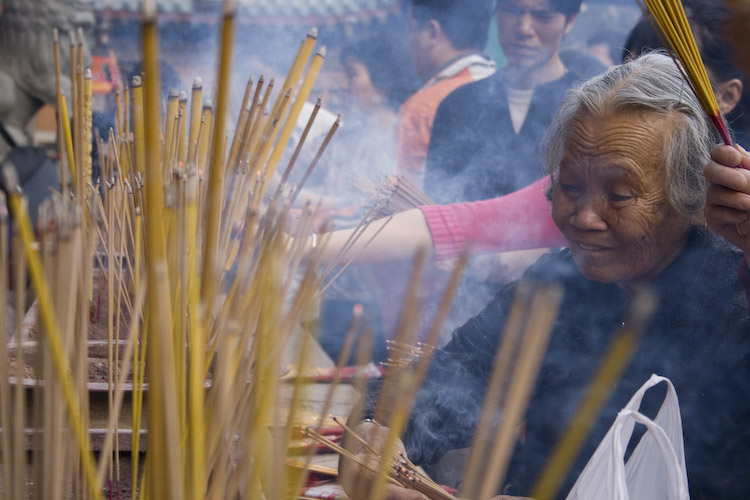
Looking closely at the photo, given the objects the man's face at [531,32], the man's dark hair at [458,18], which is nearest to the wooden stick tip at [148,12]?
the man's face at [531,32]

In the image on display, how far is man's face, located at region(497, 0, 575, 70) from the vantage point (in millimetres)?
3324

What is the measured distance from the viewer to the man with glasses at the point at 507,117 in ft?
10.5

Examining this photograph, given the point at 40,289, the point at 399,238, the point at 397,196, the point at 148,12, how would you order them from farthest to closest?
the point at 397,196 < the point at 399,238 < the point at 40,289 < the point at 148,12

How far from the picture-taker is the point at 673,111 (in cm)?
166

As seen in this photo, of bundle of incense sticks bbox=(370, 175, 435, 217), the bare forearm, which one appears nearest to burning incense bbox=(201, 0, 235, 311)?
the bare forearm

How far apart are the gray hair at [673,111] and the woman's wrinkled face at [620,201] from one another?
17mm

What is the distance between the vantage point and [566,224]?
1.76 m

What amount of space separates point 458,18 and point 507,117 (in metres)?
0.62

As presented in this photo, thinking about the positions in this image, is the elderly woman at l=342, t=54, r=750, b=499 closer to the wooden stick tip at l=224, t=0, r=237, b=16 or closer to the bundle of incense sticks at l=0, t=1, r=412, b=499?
the bundle of incense sticks at l=0, t=1, r=412, b=499

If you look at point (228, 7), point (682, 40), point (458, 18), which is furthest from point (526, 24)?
point (228, 7)

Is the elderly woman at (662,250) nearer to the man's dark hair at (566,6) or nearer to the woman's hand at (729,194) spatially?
the woman's hand at (729,194)

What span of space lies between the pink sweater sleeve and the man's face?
0.91 metres

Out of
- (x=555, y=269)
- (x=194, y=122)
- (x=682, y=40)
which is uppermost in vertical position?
(x=682, y=40)

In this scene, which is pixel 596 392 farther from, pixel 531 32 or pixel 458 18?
pixel 458 18
